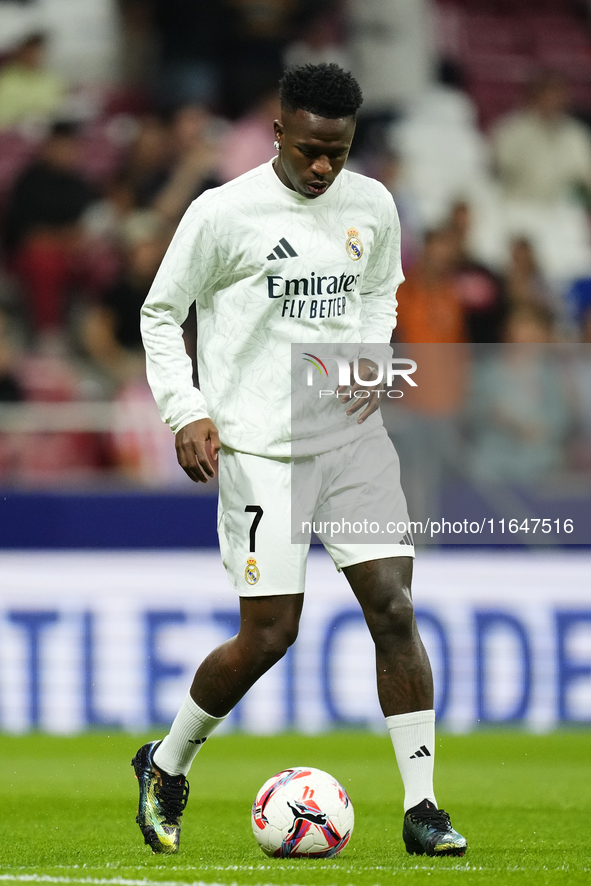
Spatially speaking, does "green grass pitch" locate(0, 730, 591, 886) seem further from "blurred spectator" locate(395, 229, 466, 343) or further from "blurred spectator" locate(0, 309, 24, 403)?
"blurred spectator" locate(395, 229, 466, 343)

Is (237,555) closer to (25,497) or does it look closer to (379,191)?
(379,191)

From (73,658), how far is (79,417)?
1.52 metres

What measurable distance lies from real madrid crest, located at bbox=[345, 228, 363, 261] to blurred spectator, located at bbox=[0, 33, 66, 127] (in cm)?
755

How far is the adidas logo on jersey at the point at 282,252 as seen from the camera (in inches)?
178

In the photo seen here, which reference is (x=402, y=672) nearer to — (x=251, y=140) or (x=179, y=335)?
(x=179, y=335)

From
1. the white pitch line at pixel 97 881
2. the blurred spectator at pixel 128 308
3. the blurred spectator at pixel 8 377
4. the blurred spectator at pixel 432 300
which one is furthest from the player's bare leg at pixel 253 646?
the blurred spectator at pixel 128 308

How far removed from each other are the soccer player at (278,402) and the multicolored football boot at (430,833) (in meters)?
0.01

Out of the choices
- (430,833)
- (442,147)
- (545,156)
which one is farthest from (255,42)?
(430,833)

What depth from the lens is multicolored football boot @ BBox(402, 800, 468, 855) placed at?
4.27 meters

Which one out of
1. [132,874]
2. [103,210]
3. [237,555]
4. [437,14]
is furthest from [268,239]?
[437,14]

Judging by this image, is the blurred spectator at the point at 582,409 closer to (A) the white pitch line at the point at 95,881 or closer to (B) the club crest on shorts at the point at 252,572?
(B) the club crest on shorts at the point at 252,572

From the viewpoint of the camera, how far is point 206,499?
880 centimetres

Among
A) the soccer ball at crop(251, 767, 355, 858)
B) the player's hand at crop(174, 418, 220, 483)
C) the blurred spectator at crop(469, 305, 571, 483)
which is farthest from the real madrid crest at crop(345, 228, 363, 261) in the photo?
the blurred spectator at crop(469, 305, 571, 483)

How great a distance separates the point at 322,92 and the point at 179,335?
875 millimetres
